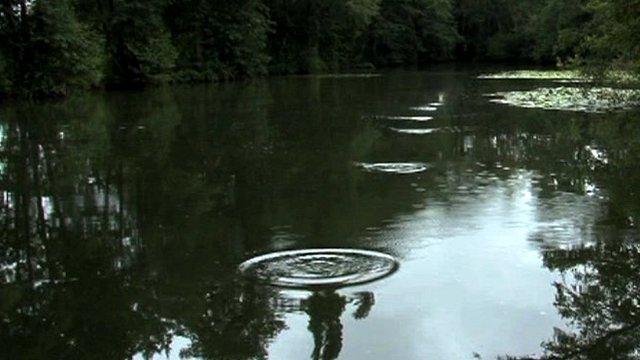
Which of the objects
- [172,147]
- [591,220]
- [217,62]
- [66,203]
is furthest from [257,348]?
[217,62]

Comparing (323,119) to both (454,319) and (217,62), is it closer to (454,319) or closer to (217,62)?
(454,319)

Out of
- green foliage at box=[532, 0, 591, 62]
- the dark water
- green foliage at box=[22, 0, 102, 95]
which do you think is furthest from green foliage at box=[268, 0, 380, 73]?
the dark water

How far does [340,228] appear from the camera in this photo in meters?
9.38

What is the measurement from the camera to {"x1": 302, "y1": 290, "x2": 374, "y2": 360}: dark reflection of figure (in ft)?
19.0

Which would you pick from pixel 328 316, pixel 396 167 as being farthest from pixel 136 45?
pixel 328 316

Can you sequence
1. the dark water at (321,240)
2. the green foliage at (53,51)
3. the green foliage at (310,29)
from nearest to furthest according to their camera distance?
the dark water at (321,240)
the green foliage at (53,51)
the green foliage at (310,29)

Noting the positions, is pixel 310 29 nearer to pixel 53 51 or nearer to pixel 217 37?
pixel 217 37

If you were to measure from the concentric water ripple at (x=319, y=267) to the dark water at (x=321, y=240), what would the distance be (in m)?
0.19

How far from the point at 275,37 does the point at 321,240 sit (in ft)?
172

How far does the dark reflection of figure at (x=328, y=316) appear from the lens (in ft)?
19.0

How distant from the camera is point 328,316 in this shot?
21.1 ft

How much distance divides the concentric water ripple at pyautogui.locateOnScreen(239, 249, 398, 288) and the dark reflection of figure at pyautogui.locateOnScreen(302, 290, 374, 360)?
0.32m

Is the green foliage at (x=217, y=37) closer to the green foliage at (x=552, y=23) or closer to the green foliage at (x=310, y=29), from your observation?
the green foliage at (x=310, y=29)

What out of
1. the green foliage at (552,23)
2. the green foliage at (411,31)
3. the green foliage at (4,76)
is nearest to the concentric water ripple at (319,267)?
the green foliage at (4,76)
